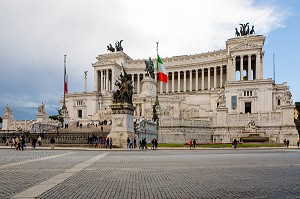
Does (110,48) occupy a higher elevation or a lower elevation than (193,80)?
higher

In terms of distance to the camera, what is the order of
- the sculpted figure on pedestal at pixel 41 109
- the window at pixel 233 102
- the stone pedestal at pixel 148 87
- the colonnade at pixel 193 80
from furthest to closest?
the colonnade at pixel 193 80 → the stone pedestal at pixel 148 87 → the window at pixel 233 102 → the sculpted figure on pedestal at pixel 41 109

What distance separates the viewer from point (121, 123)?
35375 mm

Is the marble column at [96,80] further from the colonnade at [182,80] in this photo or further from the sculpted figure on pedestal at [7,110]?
the sculpted figure on pedestal at [7,110]

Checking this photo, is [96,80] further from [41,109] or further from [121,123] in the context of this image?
[121,123]

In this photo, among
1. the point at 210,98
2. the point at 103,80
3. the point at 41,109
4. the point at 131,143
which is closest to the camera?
the point at 131,143

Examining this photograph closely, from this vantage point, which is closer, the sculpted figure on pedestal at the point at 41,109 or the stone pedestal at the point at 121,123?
the stone pedestal at the point at 121,123

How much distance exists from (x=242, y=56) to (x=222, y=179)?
88.8 m

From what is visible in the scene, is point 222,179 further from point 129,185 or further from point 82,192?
point 82,192

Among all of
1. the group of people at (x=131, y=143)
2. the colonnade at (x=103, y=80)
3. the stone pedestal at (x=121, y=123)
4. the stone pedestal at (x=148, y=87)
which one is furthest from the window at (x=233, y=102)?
A: the stone pedestal at (x=121, y=123)

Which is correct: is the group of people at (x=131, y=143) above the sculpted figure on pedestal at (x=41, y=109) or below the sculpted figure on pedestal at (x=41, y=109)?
below

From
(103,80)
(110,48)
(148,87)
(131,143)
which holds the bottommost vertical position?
(131,143)

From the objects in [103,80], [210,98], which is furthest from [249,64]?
[103,80]

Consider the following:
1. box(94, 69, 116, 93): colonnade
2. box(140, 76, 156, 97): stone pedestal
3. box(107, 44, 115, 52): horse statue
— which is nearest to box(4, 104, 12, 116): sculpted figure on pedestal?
box(140, 76, 156, 97): stone pedestal

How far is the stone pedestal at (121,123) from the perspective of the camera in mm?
35094
